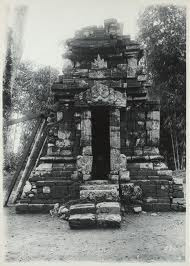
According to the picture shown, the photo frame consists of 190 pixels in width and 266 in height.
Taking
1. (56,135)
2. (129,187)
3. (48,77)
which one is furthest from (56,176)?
(48,77)

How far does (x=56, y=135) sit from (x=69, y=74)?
1.62m

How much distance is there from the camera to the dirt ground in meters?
5.14

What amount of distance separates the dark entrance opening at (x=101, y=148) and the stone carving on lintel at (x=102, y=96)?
1.52 meters

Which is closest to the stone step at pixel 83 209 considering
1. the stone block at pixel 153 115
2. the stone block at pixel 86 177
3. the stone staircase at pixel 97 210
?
the stone staircase at pixel 97 210

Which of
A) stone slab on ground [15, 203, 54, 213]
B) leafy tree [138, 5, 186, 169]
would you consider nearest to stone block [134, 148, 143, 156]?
stone slab on ground [15, 203, 54, 213]

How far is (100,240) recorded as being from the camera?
5.86 metres

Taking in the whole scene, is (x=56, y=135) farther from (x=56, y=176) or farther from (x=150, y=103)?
(x=150, y=103)

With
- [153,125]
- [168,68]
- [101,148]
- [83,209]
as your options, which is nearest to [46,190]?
[83,209]

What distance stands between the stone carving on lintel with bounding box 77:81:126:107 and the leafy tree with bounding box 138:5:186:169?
213 inches

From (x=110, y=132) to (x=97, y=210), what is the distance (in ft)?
7.33

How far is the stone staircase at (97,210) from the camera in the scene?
21.4 ft

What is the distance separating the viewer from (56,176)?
8406 millimetres

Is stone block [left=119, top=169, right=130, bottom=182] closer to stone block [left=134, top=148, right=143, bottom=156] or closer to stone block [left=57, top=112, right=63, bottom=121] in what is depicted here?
stone block [left=134, top=148, right=143, bottom=156]

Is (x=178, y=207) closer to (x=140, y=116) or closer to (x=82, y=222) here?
(x=140, y=116)
